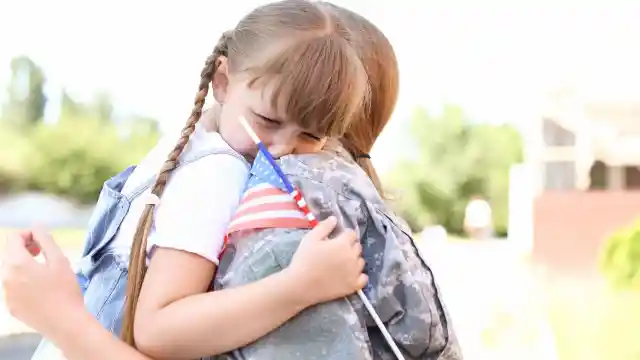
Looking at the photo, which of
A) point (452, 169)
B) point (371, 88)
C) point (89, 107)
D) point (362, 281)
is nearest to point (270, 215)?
point (362, 281)

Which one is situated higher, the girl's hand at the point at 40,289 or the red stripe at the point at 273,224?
the red stripe at the point at 273,224

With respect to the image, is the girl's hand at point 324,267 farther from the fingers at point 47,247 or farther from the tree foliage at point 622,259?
the tree foliage at point 622,259

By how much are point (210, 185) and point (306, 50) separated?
0.17m

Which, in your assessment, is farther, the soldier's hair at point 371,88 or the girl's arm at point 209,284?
the soldier's hair at point 371,88

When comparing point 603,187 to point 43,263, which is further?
point 603,187

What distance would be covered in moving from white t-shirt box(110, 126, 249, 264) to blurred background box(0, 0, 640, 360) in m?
1.20

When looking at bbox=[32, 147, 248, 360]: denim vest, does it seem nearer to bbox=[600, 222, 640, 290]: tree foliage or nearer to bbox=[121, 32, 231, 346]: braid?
bbox=[121, 32, 231, 346]: braid

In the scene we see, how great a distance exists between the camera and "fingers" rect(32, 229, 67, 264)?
0.92 meters

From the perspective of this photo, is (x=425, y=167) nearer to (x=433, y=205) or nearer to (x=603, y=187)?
(x=433, y=205)

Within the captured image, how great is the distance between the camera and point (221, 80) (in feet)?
3.33

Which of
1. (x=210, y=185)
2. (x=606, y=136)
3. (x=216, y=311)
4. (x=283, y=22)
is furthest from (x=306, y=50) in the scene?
(x=606, y=136)

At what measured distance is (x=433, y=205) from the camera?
2240 mm

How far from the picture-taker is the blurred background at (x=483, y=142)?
2.09 meters

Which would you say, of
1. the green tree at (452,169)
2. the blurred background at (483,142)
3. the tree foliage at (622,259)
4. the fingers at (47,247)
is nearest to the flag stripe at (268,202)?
the fingers at (47,247)
